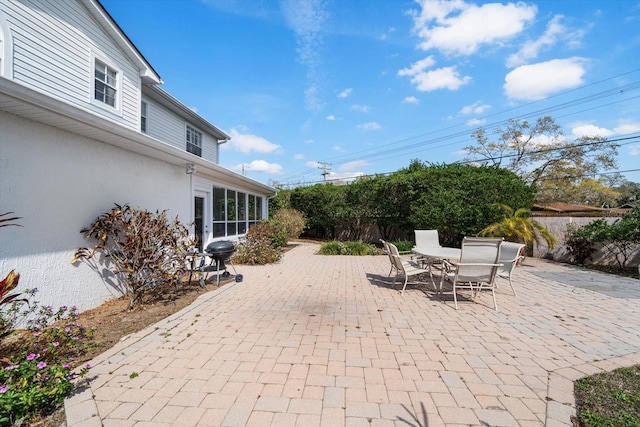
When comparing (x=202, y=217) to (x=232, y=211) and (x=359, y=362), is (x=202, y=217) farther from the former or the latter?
(x=359, y=362)

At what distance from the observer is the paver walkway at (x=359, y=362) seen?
224 cm

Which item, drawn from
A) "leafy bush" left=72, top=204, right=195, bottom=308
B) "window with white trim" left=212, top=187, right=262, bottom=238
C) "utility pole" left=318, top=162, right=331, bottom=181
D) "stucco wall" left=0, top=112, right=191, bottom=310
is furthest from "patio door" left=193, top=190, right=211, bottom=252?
"utility pole" left=318, top=162, right=331, bottom=181

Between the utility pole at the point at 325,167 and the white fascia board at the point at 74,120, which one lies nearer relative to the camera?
the white fascia board at the point at 74,120

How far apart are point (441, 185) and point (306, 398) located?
11176 mm

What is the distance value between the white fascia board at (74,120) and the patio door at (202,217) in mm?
2267

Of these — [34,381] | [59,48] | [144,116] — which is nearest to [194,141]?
[144,116]

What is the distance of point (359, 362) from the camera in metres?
3.03

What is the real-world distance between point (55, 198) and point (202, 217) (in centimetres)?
490

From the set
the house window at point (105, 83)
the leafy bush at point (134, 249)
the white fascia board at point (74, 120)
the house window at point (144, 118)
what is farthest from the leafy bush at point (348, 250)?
the house window at point (105, 83)

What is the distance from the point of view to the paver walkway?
2.24 meters

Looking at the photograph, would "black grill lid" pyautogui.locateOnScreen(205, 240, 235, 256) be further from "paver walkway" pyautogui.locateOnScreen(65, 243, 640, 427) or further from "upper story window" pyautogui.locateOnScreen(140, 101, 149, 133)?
"upper story window" pyautogui.locateOnScreen(140, 101, 149, 133)

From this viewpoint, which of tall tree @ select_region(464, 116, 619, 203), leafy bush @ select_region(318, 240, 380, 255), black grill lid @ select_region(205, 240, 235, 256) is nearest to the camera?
black grill lid @ select_region(205, 240, 235, 256)

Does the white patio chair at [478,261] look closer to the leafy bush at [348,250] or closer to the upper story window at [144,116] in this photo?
the leafy bush at [348,250]

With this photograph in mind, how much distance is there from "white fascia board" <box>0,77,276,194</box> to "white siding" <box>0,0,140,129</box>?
8.70ft
